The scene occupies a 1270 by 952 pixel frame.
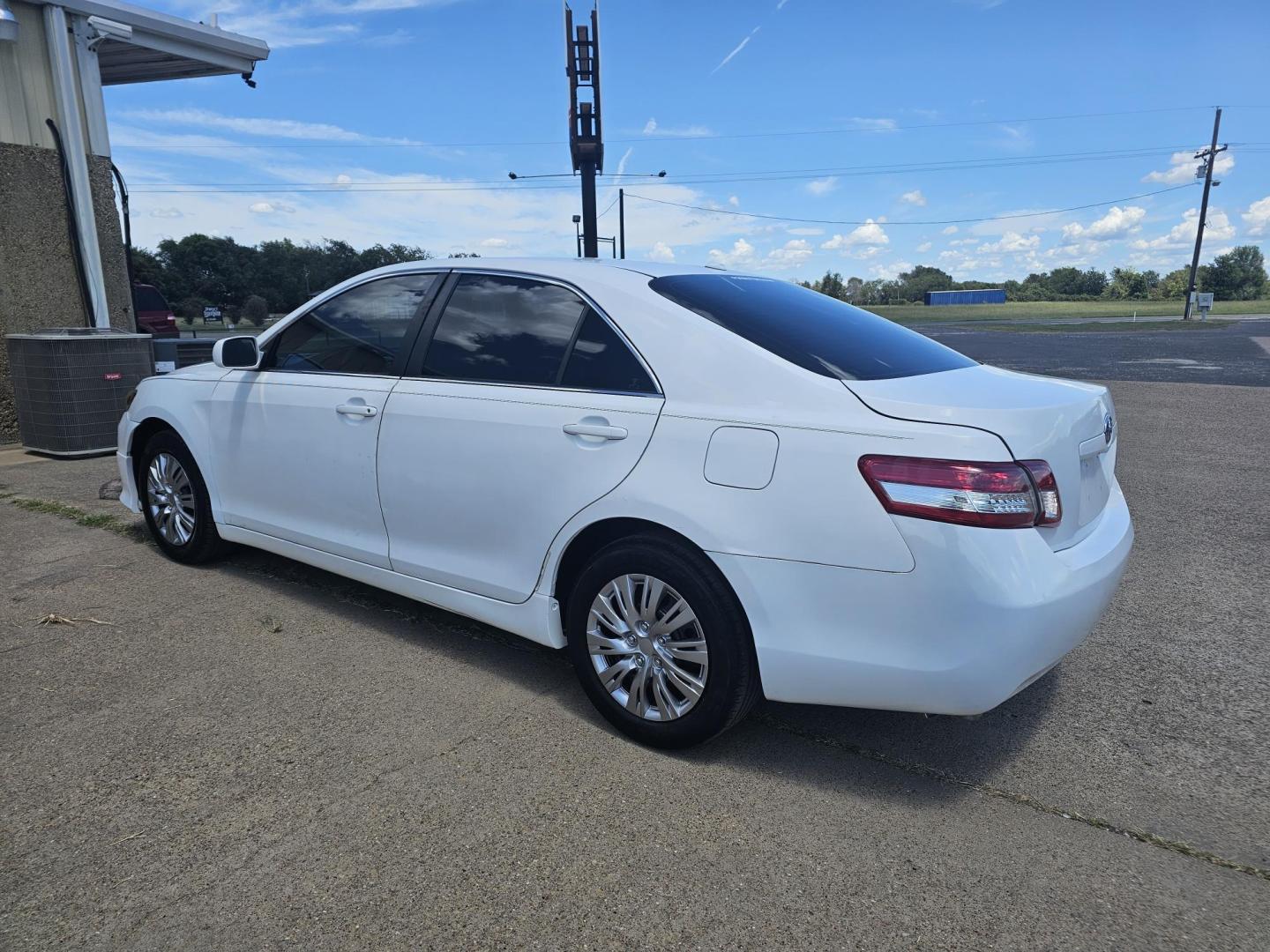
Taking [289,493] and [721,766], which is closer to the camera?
[721,766]

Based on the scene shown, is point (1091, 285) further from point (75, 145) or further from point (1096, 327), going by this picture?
point (75, 145)

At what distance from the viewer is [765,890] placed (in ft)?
7.48

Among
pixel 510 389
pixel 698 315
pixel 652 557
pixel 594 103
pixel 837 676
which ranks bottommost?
pixel 837 676

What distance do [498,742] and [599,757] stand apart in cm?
36

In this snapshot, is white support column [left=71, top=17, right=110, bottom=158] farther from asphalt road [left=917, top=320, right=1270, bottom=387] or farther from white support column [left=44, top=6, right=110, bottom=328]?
asphalt road [left=917, top=320, right=1270, bottom=387]

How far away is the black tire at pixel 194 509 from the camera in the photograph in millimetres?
4672

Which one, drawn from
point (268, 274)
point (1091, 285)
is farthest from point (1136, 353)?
point (1091, 285)

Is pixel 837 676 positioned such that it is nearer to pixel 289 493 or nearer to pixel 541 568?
pixel 541 568

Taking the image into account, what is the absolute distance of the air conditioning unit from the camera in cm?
798

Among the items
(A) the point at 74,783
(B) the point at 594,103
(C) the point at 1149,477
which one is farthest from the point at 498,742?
(B) the point at 594,103

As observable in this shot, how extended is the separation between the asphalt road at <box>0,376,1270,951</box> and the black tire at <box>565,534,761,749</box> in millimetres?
116

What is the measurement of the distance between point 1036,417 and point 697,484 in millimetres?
1010

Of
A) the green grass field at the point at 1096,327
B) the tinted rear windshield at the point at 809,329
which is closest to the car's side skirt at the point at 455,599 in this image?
the tinted rear windshield at the point at 809,329

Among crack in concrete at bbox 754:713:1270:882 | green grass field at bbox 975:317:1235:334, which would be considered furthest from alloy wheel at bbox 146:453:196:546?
green grass field at bbox 975:317:1235:334
